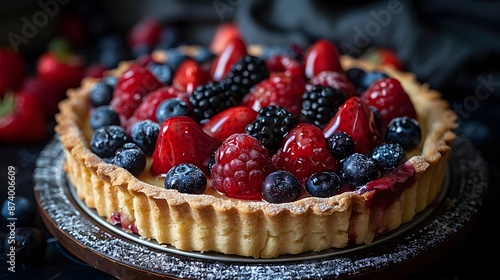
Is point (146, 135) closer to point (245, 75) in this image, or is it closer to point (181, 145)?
point (181, 145)

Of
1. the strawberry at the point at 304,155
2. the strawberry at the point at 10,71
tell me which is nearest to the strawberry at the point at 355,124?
the strawberry at the point at 304,155

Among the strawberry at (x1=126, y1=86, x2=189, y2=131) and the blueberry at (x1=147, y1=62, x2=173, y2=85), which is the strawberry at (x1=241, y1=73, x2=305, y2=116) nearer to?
the strawberry at (x1=126, y1=86, x2=189, y2=131)

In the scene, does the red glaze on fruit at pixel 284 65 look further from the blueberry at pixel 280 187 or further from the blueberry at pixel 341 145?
the blueberry at pixel 280 187

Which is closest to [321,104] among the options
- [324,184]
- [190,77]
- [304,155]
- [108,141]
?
[304,155]

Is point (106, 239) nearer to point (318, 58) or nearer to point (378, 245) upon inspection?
point (378, 245)

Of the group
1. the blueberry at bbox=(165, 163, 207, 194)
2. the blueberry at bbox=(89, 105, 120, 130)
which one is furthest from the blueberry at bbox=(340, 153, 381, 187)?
the blueberry at bbox=(89, 105, 120, 130)

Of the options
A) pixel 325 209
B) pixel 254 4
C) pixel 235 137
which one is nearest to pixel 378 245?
pixel 325 209
